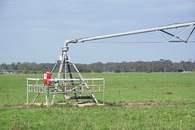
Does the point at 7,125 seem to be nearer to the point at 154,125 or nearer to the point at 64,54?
the point at 154,125

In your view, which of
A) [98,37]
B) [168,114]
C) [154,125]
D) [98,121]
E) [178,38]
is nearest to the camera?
[154,125]

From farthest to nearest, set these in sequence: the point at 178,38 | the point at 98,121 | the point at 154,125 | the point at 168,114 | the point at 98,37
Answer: the point at 98,37
the point at 178,38
the point at 168,114
the point at 98,121
the point at 154,125

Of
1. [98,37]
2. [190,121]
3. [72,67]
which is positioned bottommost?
[190,121]

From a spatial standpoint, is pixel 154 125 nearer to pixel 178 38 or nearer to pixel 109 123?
pixel 109 123

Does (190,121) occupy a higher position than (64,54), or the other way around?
(64,54)

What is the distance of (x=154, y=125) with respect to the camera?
13.9 meters

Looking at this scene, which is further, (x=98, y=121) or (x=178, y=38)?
(x=178, y=38)

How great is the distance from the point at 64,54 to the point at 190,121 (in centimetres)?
1069

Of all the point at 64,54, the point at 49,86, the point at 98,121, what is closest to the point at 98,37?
the point at 64,54

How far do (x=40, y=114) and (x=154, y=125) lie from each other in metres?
5.39

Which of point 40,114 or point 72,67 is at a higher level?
point 72,67

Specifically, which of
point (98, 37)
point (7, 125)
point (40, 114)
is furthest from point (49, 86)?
point (7, 125)

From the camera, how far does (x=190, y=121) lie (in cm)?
1509

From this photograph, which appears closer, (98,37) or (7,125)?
(7,125)
